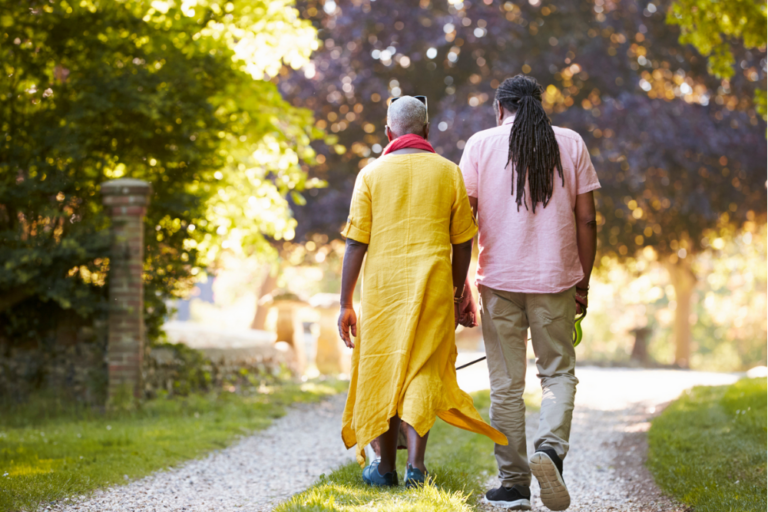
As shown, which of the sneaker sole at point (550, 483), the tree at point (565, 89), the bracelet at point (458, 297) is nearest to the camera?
the sneaker sole at point (550, 483)

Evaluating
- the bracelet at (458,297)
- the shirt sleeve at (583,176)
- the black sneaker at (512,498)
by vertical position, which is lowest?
the black sneaker at (512,498)

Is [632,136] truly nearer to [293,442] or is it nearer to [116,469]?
[293,442]

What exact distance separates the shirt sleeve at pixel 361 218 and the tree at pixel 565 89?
897cm

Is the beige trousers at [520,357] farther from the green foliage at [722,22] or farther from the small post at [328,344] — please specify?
the small post at [328,344]

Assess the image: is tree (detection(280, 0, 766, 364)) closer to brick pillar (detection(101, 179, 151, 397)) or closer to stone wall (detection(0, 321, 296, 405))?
stone wall (detection(0, 321, 296, 405))

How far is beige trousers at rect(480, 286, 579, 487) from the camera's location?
3668 millimetres

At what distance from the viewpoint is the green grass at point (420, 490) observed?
10.2ft

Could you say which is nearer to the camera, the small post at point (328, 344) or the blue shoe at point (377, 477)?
the blue shoe at point (377, 477)

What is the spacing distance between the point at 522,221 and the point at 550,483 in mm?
1268

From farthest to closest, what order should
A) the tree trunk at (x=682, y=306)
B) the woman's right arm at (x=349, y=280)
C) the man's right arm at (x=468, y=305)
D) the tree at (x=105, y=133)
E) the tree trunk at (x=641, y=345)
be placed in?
the tree trunk at (x=682, y=306) < the tree trunk at (x=641, y=345) < the tree at (x=105, y=133) < the man's right arm at (x=468, y=305) < the woman's right arm at (x=349, y=280)

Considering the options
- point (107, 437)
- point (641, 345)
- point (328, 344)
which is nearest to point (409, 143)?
point (107, 437)

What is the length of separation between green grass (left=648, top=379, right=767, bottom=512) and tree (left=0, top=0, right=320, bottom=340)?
5.51 metres

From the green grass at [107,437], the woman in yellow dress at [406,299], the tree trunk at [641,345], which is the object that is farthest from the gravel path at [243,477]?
the tree trunk at [641,345]

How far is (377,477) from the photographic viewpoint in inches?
145
